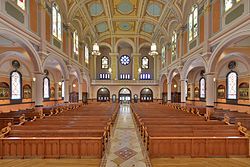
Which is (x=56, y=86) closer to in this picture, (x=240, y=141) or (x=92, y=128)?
(x=92, y=128)

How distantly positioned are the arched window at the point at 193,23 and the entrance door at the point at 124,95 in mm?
17433

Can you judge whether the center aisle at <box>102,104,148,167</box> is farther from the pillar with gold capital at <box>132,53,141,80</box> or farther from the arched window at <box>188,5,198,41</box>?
the pillar with gold capital at <box>132,53,141,80</box>

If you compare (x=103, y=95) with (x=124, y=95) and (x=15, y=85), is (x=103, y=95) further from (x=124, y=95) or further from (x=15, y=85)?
(x=15, y=85)

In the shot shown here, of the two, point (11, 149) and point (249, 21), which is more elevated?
point (249, 21)

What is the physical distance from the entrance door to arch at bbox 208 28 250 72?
20349 millimetres

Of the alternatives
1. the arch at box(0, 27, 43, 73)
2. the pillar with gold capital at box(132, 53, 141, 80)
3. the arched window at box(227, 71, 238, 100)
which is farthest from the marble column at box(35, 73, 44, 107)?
the pillar with gold capital at box(132, 53, 141, 80)

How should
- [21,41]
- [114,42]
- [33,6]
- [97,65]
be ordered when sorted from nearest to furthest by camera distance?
[21,41]
[33,6]
[114,42]
[97,65]

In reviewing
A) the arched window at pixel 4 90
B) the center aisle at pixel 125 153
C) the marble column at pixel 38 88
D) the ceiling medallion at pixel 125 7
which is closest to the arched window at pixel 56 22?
the marble column at pixel 38 88

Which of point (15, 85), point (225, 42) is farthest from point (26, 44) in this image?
point (225, 42)

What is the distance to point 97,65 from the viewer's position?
3266 cm

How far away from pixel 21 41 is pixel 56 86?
1429 cm

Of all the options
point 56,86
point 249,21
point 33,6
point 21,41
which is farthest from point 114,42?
point 249,21

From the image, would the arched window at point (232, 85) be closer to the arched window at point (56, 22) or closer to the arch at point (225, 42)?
the arch at point (225, 42)

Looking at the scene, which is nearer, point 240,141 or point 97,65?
point 240,141
